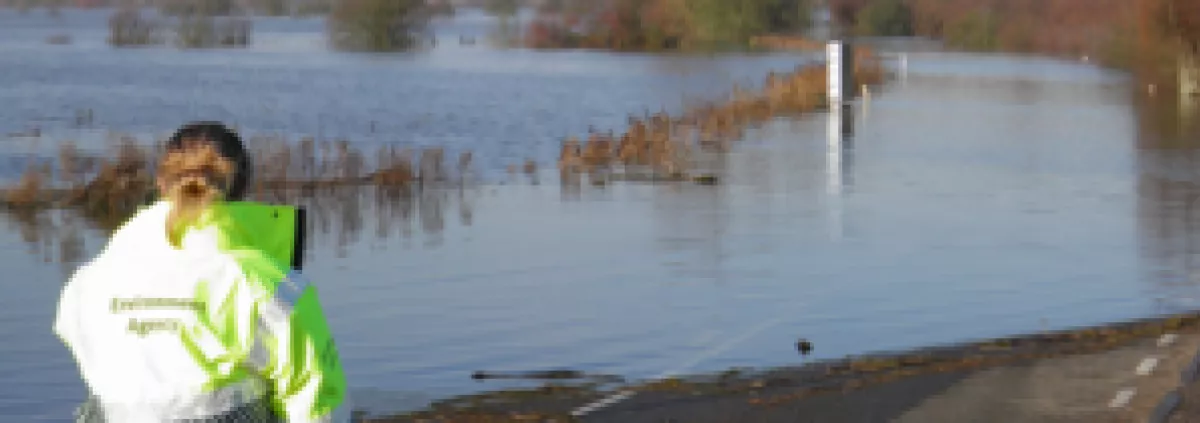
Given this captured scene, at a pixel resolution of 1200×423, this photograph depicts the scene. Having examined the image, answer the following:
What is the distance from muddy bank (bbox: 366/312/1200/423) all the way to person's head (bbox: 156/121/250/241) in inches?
253

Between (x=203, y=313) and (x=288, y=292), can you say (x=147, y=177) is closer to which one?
(x=203, y=313)

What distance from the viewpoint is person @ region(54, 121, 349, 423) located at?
4.59 meters

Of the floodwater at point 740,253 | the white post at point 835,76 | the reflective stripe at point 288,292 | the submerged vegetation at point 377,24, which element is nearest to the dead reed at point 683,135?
the white post at point 835,76

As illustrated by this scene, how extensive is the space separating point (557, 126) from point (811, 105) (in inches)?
245

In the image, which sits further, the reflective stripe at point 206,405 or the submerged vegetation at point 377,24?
the submerged vegetation at point 377,24

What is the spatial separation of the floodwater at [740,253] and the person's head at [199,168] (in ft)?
26.1

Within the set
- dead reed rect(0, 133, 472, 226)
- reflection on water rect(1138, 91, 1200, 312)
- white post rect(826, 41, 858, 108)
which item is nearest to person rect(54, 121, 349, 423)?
reflection on water rect(1138, 91, 1200, 312)

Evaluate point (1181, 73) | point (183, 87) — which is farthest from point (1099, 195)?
point (183, 87)

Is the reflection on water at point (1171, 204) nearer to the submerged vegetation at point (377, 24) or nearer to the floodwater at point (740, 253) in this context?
the floodwater at point (740, 253)

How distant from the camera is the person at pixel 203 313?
4594 millimetres

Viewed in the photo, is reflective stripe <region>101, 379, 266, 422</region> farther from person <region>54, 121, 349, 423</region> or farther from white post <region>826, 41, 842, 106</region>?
white post <region>826, 41, 842, 106</region>

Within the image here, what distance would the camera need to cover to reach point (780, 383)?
1227 centimetres

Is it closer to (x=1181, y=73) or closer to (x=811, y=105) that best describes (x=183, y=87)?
(x=811, y=105)

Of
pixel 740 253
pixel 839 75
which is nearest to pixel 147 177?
pixel 740 253
